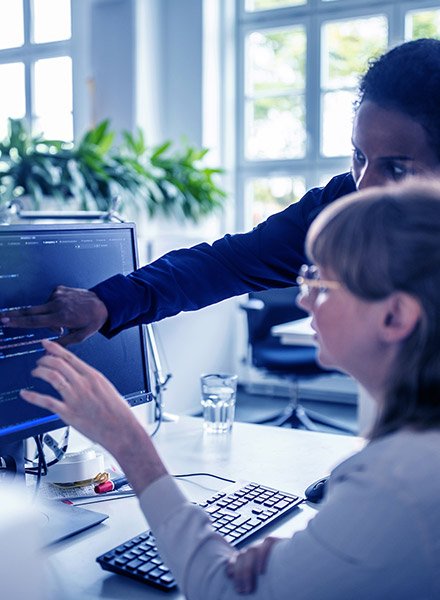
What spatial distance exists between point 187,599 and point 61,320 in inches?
20.1

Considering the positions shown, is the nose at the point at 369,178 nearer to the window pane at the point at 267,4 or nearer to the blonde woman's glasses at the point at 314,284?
the blonde woman's glasses at the point at 314,284

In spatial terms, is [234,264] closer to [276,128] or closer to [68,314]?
[68,314]

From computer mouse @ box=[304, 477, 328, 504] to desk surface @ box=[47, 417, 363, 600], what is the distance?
25mm

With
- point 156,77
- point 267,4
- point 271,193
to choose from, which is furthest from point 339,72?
point 156,77

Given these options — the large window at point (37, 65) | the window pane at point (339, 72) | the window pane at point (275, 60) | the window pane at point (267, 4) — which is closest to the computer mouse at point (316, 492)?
the window pane at point (339, 72)

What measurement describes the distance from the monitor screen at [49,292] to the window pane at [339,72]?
4.05m

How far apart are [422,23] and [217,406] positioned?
407cm

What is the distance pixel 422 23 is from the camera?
497 centimetres

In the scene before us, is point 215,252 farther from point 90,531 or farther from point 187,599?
point 187,599

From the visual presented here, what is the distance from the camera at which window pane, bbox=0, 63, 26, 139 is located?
591cm

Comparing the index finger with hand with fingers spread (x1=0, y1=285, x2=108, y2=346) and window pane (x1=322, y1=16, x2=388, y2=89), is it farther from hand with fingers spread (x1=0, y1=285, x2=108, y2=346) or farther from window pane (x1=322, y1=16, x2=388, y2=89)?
window pane (x1=322, y1=16, x2=388, y2=89)

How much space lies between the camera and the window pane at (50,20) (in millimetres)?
5672

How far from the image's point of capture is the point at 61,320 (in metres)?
1.18

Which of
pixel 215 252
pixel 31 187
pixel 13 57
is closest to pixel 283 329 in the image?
pixel 31 187
